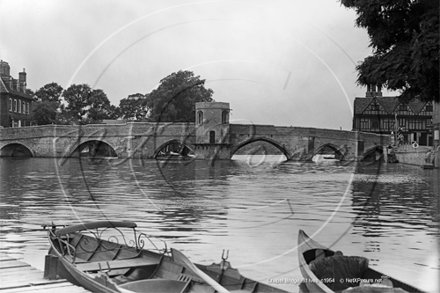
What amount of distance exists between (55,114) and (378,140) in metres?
27.7

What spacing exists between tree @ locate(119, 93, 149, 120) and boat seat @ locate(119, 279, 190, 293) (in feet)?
188

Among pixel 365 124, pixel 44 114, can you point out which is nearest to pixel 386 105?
pixel 365 124

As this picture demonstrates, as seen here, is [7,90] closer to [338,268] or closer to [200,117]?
[200,117]

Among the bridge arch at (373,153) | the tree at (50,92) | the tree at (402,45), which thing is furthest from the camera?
the tree at (50,92)

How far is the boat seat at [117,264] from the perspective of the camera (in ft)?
20.5

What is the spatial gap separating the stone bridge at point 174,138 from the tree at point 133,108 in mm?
15830

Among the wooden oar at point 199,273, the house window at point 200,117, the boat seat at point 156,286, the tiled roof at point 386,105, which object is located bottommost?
the boat seat at point 156,286

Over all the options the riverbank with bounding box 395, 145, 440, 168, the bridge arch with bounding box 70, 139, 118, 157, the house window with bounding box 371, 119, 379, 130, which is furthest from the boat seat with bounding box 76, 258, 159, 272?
the house window with bounding box 371, 119, 379, 130

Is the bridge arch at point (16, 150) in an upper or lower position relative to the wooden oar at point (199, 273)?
upper

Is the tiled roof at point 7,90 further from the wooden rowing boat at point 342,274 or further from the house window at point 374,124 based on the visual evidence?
the wooden rowing boat at point 342,274

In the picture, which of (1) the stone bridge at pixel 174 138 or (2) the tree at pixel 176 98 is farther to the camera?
(2) the tree at pixel 176 98

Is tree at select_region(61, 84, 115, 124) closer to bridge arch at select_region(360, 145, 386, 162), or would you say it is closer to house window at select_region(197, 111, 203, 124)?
house window at select_region(197, 111, 203, 124)

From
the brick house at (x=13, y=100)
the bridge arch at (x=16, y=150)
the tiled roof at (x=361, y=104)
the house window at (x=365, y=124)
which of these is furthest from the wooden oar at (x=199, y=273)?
the tiled roof at (x=361, y=104)

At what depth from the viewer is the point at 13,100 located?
52125 mm
